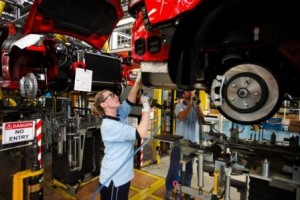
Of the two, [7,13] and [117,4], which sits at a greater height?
[7,13]

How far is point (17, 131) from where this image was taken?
88.1 inches

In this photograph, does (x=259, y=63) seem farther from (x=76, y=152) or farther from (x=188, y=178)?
(x=76, y=152)

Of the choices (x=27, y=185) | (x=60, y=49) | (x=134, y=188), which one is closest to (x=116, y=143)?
(x=27, y=185)

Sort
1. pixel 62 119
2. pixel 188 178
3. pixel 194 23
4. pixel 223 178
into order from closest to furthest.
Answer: pixel 194 23, pixel 223 178, pixel 188 178, pixel 62 119

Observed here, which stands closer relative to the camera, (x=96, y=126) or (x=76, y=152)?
(x=76, y=152)

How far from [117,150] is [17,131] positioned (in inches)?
42.0

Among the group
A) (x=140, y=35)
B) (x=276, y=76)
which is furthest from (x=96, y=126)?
(x=276, y=76)

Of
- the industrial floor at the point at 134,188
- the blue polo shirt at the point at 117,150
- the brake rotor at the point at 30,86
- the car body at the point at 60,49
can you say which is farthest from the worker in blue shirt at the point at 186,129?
the brake rotor at the point at 30,86

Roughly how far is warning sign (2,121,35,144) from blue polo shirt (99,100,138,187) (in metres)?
0.86

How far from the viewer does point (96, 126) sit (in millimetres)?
3916

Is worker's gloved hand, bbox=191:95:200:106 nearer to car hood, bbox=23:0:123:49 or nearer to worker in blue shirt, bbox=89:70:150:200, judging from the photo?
worker in blue shirt, bbox=89:70:150:200

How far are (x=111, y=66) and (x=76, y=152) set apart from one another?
1586 millimetres

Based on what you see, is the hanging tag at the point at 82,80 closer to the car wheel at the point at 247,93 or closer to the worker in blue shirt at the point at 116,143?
the worker in blue shirt at the point at 116,143

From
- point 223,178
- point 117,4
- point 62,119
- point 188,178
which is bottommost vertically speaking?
point 188,178
